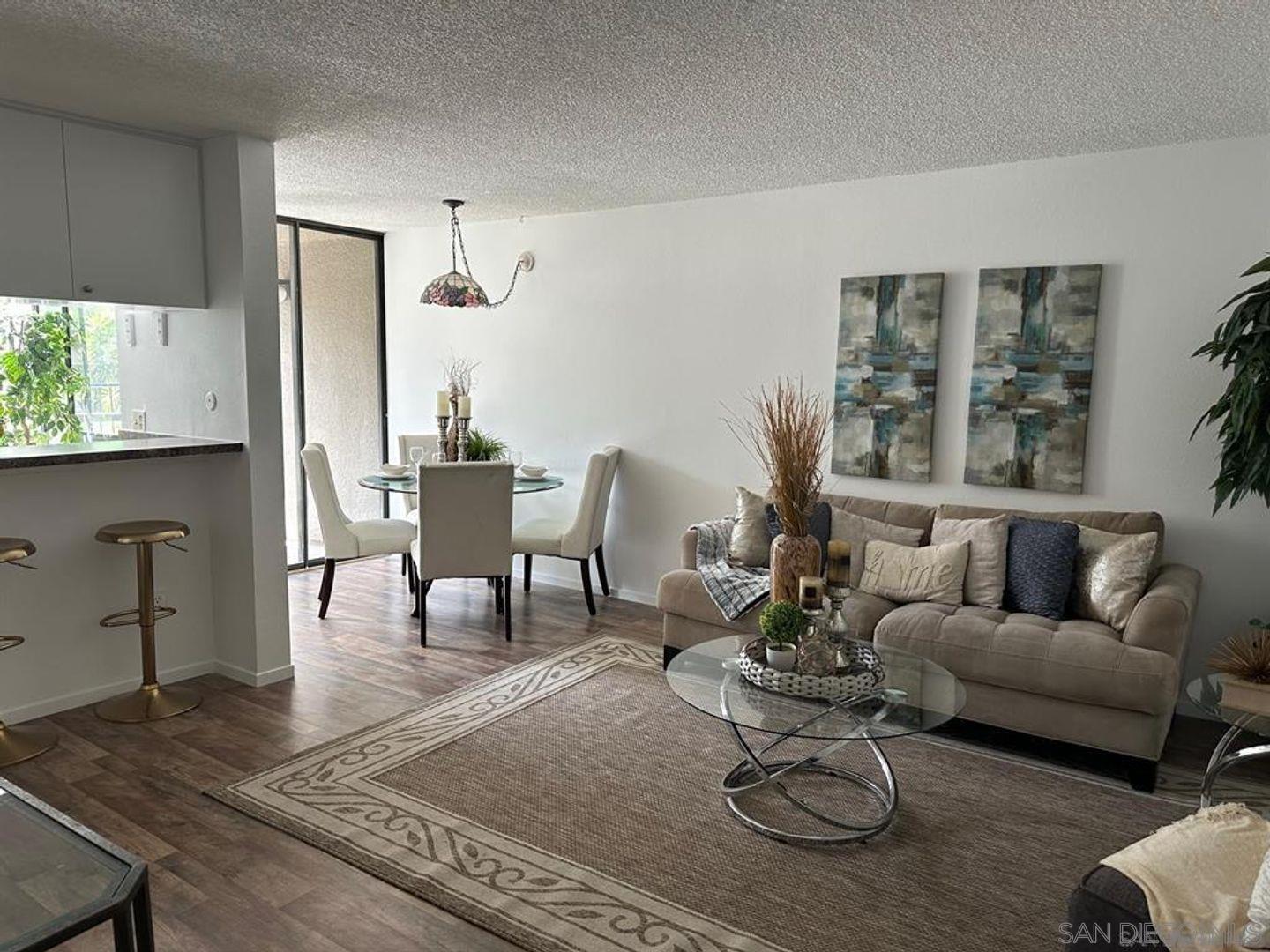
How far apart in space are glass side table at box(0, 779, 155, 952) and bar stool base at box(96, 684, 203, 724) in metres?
1.84

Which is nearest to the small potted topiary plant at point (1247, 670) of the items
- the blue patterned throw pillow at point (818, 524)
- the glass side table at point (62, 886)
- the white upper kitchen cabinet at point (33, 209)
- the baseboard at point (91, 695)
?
the blue patterned throw pillow at point (818, 524)

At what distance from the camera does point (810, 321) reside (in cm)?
480

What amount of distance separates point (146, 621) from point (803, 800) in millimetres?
2812

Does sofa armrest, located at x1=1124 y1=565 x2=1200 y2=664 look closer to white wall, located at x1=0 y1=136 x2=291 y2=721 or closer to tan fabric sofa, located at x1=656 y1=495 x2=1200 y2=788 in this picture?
tan fabric sofa, located at x1=656 y1=495 x2=1200 y2=788

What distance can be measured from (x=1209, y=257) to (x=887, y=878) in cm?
298

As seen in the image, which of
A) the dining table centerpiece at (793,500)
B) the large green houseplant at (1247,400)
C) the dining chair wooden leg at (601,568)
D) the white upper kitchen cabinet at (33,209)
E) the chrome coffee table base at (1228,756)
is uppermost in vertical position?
the white upper kitchen cabinet at (33,209)

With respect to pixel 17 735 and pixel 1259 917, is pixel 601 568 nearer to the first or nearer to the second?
pixel 17 735

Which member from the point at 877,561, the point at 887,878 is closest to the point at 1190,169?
the point at 877,561

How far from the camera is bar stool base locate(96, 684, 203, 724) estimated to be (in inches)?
142

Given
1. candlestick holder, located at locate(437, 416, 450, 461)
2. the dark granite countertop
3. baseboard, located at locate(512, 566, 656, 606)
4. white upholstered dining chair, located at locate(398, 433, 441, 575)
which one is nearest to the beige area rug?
the dark granite countertop

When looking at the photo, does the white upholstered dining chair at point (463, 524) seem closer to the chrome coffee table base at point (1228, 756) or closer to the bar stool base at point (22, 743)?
the bar stool base at point (22, 743)

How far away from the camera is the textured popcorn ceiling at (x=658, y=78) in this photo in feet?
7.98

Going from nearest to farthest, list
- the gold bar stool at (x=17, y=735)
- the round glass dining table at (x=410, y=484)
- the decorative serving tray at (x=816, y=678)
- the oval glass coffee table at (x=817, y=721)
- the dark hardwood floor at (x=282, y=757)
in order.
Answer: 1. the dark hardwood floor at (x=282, y=757)
2. the oval glass coffee table at (x=817, y=721)
3. the decorative serving tray at (x=816, y=678)
4. the gold bar stool at (x=17, y=735)
5. the round glass dining table at (x=410, y=484)

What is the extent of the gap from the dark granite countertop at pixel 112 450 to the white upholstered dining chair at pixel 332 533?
3.10ft
